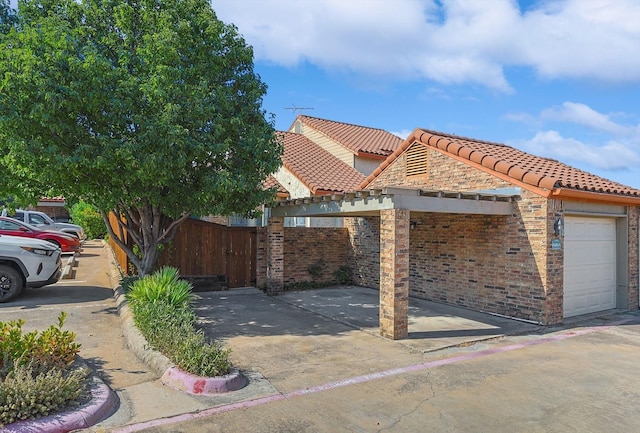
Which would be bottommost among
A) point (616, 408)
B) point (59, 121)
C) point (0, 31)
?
point (616, 408)

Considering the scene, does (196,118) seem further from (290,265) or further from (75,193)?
(290,265)

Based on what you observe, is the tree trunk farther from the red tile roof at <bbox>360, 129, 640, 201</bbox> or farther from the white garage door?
the white garage door

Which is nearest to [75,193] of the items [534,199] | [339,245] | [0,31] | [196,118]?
[196,118]

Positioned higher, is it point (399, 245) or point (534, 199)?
point (534, 199)

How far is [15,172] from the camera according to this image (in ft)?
27.0

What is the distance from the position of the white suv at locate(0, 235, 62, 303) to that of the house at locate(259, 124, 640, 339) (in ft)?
17.9

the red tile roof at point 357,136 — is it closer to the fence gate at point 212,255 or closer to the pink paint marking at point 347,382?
the fence gate at point 212,255

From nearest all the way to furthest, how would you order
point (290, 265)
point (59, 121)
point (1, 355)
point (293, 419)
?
point (293, 419) < point (1, 355) < point (59, 121) < point (290, 265)

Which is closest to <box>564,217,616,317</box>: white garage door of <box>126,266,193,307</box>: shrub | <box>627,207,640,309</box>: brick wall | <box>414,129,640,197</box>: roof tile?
<box>627,207,640,309</box>: brick wall

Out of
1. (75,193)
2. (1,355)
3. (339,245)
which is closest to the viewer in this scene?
(1,355)

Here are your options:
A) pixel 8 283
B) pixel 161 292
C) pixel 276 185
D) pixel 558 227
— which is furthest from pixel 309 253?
pixel 8 283

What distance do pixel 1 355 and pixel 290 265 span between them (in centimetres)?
884

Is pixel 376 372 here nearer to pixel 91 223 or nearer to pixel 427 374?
pixel 427 374

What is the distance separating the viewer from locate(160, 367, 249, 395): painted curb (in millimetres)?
5188
